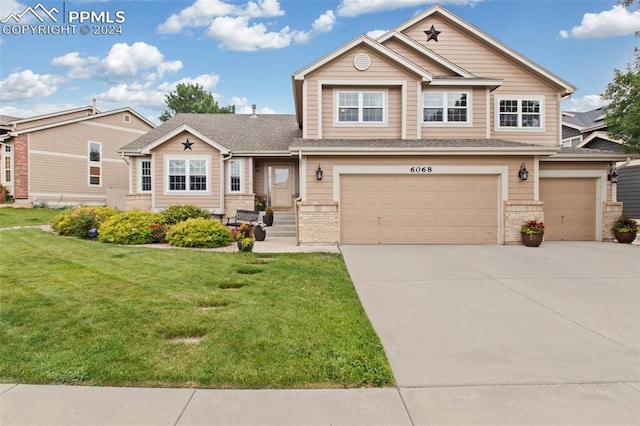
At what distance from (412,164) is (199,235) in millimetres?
7408

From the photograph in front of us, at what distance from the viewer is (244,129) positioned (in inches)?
781

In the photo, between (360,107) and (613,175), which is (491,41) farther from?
(613,175)

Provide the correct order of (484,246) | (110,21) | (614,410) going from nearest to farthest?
(614,410), (110,21), (484,246)

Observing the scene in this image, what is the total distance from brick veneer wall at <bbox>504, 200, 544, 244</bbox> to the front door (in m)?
9.94

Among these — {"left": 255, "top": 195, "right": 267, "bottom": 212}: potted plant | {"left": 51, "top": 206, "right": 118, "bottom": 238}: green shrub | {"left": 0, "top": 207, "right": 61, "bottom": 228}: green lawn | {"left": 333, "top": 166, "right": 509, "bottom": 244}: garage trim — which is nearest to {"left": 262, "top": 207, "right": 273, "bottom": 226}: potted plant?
{"left": 255, "top": 195, "right": 267, "bottom": 212}: potted plant

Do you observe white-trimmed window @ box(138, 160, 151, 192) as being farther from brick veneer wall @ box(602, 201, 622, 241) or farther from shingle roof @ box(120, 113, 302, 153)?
brick veneer wall @ box(602, 201, 622, 241)

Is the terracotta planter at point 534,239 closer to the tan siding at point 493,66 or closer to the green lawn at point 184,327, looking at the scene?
the tan siding at point 493,66

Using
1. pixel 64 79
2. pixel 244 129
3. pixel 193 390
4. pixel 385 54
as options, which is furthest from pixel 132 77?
pixel 193 390

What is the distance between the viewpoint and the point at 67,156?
22.2 m

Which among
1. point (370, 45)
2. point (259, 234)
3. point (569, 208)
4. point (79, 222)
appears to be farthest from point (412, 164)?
point (79, 222)

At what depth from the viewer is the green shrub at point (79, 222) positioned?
12.7 metres

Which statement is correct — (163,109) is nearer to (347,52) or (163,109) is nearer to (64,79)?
(64,79)

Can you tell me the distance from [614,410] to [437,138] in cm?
1186

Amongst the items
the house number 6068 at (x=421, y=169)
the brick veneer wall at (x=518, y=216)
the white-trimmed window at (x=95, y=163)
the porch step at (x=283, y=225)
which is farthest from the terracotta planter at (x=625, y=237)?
the white-trimmed window at (x=95, y=163)
